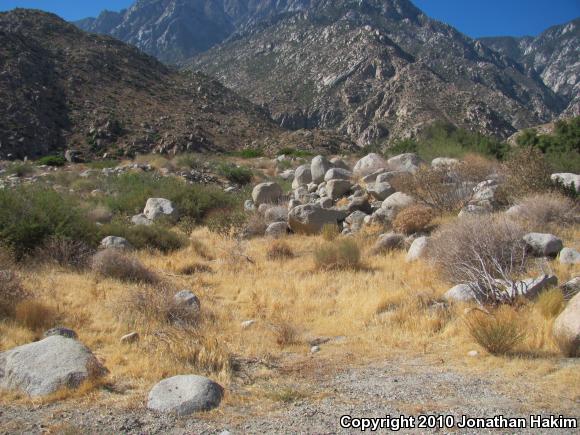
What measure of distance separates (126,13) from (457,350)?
733ft

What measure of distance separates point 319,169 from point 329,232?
6.31 m

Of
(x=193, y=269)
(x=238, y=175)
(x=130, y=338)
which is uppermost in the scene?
(x=238, y=175)

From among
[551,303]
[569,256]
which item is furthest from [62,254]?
[569,256]

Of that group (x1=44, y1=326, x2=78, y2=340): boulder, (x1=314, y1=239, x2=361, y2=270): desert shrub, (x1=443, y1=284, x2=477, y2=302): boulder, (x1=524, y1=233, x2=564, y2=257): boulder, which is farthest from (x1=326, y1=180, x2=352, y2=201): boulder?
(x1=44, y1=326, x2=78, y2=340): boulder

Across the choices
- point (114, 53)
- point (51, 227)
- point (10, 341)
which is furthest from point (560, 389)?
point (114, 53)

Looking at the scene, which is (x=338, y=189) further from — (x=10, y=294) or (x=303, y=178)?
(x=10, y=294)

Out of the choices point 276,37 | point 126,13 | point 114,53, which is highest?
point 126,13

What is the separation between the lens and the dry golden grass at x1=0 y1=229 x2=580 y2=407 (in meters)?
4.68

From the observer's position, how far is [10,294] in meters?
6.22

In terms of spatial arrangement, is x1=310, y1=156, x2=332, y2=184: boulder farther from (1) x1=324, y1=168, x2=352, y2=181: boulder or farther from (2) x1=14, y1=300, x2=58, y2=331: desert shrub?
(2) x1=14, y1=300, x2=58, y2=331: desert shrub

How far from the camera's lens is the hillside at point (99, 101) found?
33281 mm

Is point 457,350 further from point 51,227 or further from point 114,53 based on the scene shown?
point 114,53

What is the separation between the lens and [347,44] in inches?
3189

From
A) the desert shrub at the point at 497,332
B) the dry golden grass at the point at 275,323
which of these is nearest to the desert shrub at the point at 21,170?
the dry golden grass at the point at 275,323
